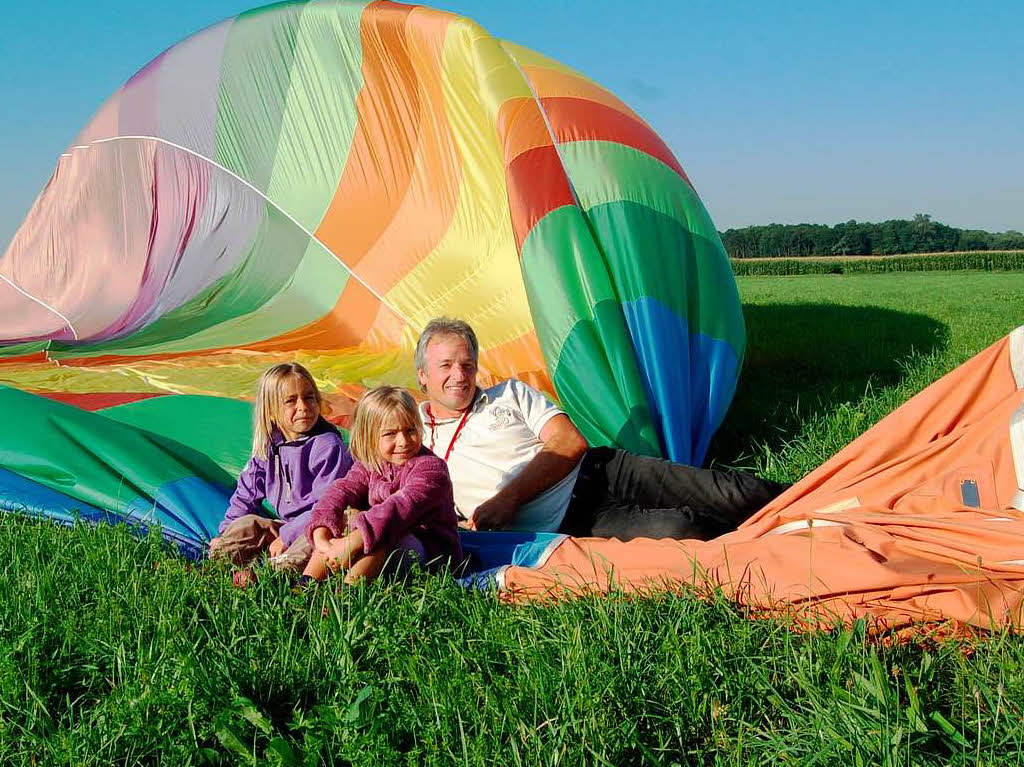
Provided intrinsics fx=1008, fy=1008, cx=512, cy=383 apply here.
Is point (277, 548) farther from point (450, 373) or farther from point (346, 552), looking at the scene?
point (450, 373)

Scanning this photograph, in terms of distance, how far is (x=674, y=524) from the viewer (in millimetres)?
3086

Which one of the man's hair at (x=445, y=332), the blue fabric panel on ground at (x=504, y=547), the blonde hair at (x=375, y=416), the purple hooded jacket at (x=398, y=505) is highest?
the man's hair at (x=445, y=332)

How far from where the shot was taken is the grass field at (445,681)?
1.77 metres

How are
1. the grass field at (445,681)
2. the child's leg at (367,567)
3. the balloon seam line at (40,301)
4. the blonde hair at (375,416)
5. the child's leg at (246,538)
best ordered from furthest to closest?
the balloon seam line at (40,301)
the child's leg at (246,538)
the blonde hair at (375,416)
the child's leg at (367,567)
the grass field at (445,681)

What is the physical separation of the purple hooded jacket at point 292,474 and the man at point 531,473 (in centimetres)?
41

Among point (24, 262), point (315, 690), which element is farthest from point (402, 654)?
point (24, 262)

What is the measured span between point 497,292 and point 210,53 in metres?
2.87

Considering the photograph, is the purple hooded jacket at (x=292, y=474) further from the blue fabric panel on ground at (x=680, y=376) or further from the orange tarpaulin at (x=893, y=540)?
the blue fabric panel on ground at (x=680, y=376)

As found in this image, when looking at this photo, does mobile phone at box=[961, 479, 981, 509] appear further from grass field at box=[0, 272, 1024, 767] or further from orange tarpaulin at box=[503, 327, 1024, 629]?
grass field at box=[0, 272, 1024, 767]

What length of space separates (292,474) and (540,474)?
78 centimetres

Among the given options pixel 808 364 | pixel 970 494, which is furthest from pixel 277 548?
pixel 808 364

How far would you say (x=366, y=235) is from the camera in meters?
5.95

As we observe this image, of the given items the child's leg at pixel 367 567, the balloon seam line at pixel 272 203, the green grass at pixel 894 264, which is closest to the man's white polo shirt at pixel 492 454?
the child's leg at pixel 367 567

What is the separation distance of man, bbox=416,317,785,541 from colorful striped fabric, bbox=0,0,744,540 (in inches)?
20.8
